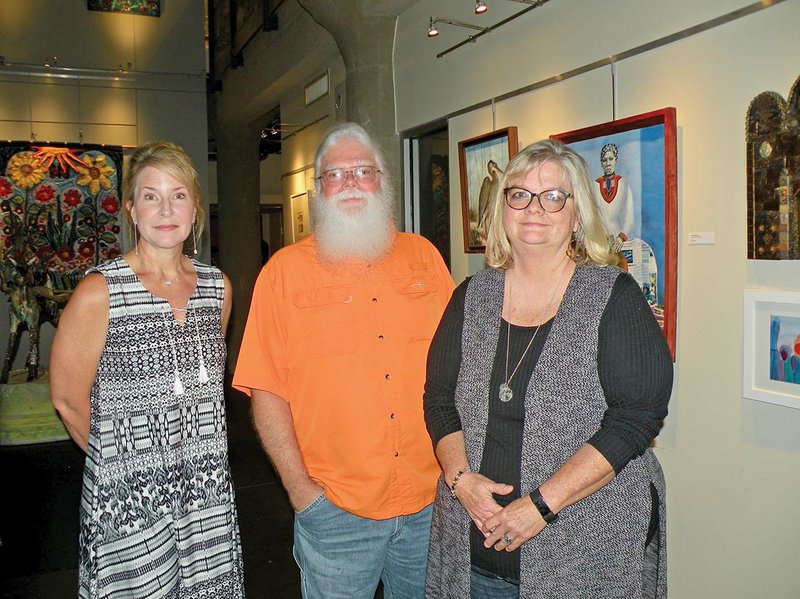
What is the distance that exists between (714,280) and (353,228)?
61.9 inches

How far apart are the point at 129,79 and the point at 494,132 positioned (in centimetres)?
655

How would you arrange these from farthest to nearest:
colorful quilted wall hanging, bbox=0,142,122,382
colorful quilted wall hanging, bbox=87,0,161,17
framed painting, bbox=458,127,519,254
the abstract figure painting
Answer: colorful quilted wall hanging, bbox=87,0,161,17
colorful quilted wall hanging, bbox=0,142,122,382
framed painting, bbox=458,127,519,254
the abstract figure painting

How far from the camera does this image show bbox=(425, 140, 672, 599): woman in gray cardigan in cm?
152

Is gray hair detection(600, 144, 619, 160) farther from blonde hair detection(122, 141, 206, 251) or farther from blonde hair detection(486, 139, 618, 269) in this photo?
blonde hair detection(122, 141, 206, 251)

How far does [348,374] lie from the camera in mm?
1916

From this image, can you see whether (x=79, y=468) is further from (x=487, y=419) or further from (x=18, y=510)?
(x=487, y=419)

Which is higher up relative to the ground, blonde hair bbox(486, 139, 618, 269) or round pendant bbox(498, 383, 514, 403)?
blonde hair bbox(486, 139, 618, 269)

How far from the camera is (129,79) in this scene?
28.7 ft

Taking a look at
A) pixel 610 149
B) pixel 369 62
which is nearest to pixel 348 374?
pixel 610 149

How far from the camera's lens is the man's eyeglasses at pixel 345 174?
2.08m

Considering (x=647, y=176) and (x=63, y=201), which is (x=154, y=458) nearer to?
(x=647, y=176)

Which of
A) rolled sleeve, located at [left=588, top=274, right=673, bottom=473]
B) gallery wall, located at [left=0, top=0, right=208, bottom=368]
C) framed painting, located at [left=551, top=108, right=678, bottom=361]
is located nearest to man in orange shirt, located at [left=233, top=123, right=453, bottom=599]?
rolled sleeve, located at [left=588, top=274, right=673, bottom=473]

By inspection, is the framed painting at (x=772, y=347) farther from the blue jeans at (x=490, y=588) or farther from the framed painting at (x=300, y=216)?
the framed painting at (x=300, y=216)

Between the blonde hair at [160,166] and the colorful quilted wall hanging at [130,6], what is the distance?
7904 mm
